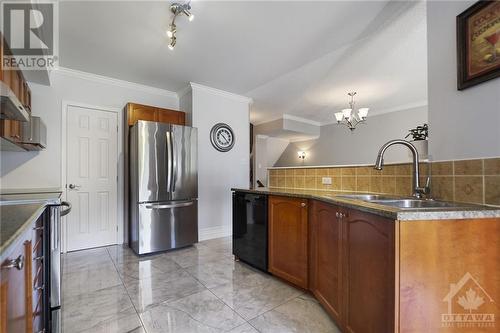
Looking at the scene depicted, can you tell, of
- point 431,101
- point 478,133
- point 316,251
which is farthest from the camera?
point 316,251

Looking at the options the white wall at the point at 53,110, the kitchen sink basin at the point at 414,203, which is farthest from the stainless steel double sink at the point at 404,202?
the white wall at the point at 53,110

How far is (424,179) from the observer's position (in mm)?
1640

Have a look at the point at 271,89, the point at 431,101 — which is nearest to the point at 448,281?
the point at 431,101

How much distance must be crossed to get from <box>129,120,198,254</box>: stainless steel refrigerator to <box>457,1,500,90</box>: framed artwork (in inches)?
114

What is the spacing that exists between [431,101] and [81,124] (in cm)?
401

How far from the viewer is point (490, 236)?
1.04 meters

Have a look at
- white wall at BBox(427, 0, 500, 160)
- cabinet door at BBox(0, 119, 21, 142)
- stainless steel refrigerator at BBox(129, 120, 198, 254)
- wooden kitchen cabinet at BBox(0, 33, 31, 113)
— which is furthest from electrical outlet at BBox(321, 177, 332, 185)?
cabinet door at BBox(0, 119, 21, 142)

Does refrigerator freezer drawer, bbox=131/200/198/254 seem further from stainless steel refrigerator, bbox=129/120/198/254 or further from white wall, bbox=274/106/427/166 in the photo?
white wall, bbox=274/106/427/166

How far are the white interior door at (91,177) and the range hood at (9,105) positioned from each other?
5.08ft

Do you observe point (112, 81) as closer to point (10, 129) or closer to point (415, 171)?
point (10, 129)

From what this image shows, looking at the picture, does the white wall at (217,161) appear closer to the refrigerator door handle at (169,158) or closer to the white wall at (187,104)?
the white wall at (187,104)

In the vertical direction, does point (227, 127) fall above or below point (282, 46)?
below

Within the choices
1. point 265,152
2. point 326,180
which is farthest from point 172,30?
point 265,152

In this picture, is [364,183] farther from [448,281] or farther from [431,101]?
[448,281]
